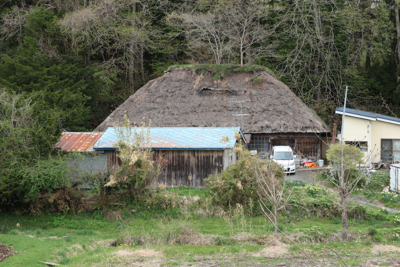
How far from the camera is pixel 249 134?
2595 cm

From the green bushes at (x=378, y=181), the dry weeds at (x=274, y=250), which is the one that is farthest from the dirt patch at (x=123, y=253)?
the green bushes at (x=378, y=181)

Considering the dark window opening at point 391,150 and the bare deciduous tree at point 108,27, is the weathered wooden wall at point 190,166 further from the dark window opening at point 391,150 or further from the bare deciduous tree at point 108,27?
the bare deciduous tree at point 108,27

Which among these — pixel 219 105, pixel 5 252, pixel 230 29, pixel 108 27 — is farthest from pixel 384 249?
pixel 108 27

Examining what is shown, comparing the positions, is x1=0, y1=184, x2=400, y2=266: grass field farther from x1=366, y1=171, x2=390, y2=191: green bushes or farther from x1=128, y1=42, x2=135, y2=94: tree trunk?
x1=128, y1=42, x2=135, y2=94: tree trunk

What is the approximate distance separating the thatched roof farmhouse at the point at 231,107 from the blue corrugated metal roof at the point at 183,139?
8596 millimetres

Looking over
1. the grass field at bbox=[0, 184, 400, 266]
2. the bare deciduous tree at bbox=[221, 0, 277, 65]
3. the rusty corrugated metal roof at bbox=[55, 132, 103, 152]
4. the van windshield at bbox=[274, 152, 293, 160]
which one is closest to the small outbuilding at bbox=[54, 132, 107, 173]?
the rusty corrugated metal roof at bbox=[55, 132, 103, 152]

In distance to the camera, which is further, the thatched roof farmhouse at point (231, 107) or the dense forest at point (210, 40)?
the dense forest at point (210, 40)

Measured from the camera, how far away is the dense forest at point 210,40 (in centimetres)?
2903

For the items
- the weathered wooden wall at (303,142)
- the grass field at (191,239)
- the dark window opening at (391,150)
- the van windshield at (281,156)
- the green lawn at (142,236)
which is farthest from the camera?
the weathered wooden wall at (303,142)

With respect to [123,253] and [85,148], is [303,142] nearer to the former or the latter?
[85,148]

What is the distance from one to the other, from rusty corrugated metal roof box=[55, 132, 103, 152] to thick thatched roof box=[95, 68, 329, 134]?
7.58 m

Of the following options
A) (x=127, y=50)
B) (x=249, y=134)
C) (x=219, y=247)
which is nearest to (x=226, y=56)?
(x=127, y=50)

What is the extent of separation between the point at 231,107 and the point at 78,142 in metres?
13.3

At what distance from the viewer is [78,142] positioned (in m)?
17.0
